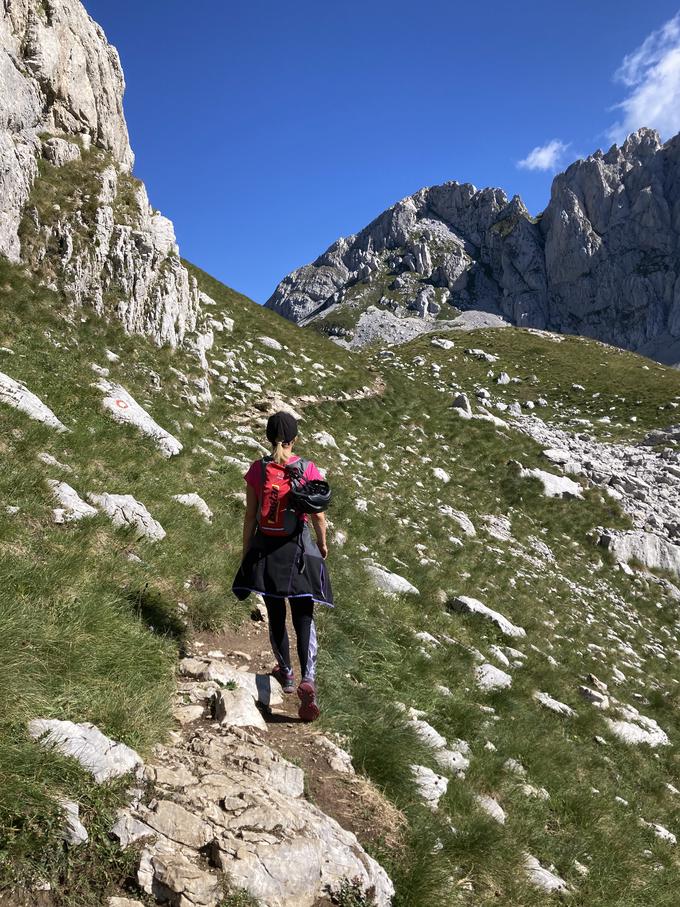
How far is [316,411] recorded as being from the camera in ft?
71.7

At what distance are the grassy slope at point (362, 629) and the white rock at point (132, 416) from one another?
0.31m

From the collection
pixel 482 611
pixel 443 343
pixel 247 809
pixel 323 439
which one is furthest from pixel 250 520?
pixel 443 343

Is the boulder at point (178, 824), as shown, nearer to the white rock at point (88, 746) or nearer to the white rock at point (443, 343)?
the white rock at point (88, 746)

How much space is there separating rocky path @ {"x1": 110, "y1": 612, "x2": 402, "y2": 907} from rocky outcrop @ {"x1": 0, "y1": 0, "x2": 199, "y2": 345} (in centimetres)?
1397

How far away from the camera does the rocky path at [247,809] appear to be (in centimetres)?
316

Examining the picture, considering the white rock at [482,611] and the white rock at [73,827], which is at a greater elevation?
the white rock at [482,611]

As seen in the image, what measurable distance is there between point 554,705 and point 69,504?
8784 millimetres

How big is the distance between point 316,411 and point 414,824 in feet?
59.4

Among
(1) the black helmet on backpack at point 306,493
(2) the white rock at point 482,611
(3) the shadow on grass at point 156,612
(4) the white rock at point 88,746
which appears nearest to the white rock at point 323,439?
(2) the white rock at point 482,611

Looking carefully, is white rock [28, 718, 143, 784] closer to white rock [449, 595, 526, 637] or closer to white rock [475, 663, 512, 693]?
white rock [475, 663, 512, 693]

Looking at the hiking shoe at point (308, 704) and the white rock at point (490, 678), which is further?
the white rock at point (490, 678)

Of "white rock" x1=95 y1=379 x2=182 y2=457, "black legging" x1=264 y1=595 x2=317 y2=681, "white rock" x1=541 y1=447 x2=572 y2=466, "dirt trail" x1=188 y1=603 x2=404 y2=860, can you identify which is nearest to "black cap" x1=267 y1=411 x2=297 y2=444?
"black legging" x1=264 y1=595 x2=317 y2=681

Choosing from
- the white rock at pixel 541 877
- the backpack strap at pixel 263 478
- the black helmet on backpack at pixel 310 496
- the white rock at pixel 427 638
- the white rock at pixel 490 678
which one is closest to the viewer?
the white rock at pixel 541 877

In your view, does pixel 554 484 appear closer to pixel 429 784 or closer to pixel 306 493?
pixel 429 784
